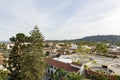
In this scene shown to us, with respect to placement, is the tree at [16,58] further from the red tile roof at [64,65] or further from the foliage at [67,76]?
the red tile roof at [64,65]

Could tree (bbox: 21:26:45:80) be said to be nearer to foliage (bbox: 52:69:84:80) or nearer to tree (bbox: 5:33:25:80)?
tree (bbox: 5:33:25:80)

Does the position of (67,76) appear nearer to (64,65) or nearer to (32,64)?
(32,64)

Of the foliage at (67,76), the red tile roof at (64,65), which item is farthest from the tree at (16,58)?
the red tile roof at (64,65)

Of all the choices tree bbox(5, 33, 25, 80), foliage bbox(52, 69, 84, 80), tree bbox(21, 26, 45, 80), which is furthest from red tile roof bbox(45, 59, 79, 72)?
tree bbox(5, 33, 25, 80)

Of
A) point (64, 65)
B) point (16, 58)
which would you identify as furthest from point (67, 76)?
point (64, 65)

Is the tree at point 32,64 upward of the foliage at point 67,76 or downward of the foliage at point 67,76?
upward

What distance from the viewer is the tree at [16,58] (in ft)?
86.1

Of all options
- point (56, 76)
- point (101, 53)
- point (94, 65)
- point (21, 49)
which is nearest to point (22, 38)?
point (21, 49)

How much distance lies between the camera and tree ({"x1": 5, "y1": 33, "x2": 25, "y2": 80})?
2623 centimetres

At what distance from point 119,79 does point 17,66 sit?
17984 mm

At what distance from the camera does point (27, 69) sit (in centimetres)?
2427

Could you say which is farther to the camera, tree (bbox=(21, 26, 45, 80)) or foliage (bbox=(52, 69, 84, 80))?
foliage (bbox=(52, 69, 84, 80))

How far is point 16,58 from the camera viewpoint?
2623 cm

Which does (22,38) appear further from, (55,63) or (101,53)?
(101,53)
